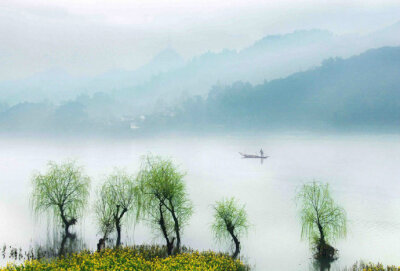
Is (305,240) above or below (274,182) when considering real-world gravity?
below

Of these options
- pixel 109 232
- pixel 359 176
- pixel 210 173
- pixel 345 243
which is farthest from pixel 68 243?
pixel 359 176

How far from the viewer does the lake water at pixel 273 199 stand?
133 feet

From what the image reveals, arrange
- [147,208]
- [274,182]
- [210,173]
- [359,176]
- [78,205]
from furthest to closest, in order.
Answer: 1. [210,173]
2. [359,176]
3. [274,182]
4. [78,205]
5. [147,208]

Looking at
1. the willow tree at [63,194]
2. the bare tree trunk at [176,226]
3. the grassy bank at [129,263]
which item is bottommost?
the grassy bank at [129,263]

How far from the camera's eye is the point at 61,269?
90.6ft

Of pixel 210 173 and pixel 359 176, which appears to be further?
pixel 210 173

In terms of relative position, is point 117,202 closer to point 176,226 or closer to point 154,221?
point 154,221

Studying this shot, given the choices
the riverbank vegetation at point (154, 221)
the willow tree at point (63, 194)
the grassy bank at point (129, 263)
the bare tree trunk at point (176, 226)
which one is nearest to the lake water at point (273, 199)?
the riverbank vegetation at point (154, 221)

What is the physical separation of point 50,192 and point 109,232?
7.79 m

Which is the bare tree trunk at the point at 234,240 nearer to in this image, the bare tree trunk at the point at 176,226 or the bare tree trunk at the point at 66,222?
the bare tree trunk at the point at 176,226

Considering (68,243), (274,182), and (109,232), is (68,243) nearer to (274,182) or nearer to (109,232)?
(109,232)

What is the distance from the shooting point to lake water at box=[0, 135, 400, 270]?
40406 mm

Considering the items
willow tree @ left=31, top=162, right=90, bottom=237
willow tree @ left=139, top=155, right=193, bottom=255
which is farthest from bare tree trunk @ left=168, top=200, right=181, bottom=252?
willow tree @ left=31, top=162, right=90, bottom=237

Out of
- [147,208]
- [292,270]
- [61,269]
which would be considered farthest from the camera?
[147,208]
